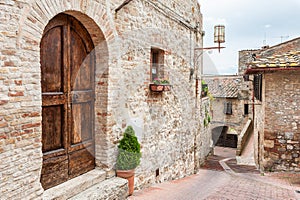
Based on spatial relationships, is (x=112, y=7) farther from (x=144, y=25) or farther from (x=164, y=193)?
(x=164, y=193)

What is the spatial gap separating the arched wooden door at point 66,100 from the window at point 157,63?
222 centimetres

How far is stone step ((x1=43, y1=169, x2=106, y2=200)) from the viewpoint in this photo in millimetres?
3492

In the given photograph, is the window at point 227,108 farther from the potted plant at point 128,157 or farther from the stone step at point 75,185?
the stone step at point 75,185

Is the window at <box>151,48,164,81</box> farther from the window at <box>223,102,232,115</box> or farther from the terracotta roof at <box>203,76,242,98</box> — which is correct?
the window at <box>223,102,232,115</box>

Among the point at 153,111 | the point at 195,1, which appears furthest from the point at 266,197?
the point at 195,1

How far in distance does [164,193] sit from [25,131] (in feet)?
11.5

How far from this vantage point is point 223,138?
80.3 ft

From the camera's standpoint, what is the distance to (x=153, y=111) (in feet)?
20.2

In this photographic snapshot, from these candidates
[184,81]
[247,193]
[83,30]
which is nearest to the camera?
[83,30]

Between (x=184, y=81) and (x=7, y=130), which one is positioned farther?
(x=184, y=81)

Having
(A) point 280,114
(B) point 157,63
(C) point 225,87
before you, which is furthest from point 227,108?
(B) point 157,63

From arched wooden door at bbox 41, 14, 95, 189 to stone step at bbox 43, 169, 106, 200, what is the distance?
0.10 metres

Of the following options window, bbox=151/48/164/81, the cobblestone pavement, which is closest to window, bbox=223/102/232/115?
the cobblestone pavement

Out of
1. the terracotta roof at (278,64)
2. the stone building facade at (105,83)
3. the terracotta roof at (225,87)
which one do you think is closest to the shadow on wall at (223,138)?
the terracotta roof at (225,87)
